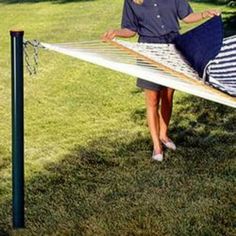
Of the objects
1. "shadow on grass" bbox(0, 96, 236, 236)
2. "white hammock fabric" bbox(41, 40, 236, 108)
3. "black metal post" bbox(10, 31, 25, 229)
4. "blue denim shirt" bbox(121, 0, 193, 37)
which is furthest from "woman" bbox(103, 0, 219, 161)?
"black metal post" bbox(10, 31, 25, 229)

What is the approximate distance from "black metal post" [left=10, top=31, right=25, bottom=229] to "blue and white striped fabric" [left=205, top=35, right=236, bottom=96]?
114 cm

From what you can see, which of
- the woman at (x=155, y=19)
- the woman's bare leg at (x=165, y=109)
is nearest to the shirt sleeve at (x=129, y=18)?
the woman at (x=155, y=19)

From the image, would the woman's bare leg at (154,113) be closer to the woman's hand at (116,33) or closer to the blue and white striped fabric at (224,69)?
the woman's hand at (116,33)

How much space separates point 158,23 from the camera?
17.3 feet

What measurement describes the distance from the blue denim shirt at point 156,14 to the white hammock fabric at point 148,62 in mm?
301

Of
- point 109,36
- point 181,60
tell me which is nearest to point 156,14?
point 109,36

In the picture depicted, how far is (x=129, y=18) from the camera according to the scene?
5.38 meters

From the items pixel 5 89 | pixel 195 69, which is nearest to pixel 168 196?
pixel 195 69

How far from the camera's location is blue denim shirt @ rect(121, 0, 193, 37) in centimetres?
526

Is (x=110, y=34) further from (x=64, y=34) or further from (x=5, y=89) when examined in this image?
(x=64, y=34)

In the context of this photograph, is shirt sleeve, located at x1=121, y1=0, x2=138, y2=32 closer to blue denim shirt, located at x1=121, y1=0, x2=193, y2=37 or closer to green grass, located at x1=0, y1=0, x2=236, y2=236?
Answer: blue denim shirt, located at x1=121, y1=0, x2=193, y2=37

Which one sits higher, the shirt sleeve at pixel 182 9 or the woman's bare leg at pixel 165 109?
the shirt sleeve at pixel 182 9

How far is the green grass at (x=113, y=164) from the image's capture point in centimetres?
446

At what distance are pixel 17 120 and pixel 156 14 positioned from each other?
5.62ft
